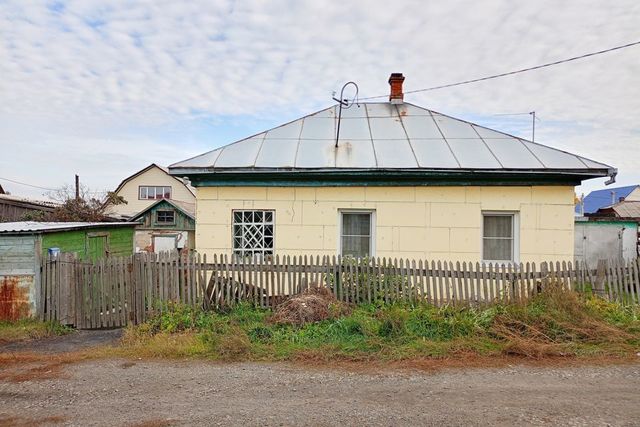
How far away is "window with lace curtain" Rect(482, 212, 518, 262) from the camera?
858cm

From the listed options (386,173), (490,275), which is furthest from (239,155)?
(490,275)

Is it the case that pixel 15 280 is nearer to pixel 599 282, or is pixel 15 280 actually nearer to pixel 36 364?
pixel 36 364

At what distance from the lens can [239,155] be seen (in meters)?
8.93

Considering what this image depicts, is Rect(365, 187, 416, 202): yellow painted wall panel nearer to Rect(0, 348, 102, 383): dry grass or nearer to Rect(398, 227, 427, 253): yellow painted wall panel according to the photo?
Rect(398, 227, 427, 253): yellow painted wall panel

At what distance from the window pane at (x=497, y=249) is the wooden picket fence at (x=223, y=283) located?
A: 1.17 metres

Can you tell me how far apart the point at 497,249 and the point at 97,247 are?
35.1ft

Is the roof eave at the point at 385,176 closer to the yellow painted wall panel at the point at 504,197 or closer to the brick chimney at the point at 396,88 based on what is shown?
the yellow painted wall panel at the point at 504,197

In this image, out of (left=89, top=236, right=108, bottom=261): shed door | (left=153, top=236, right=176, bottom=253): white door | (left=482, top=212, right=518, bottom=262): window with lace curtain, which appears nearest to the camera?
(left=482, top=212, right=518, bottom=262): window with lace curtain

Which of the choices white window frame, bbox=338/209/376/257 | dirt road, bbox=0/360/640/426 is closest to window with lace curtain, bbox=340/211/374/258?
white window frame, bbox=338/209/376/257

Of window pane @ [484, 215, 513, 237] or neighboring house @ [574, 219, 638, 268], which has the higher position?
window pane @ [484, 215, 513, 237]

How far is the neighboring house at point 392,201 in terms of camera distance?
329 inches

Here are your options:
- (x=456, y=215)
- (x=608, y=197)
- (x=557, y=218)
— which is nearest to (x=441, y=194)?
(x=456, y=215)

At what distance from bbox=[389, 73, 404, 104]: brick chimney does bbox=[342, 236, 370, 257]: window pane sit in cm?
490

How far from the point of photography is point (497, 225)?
8664mm
